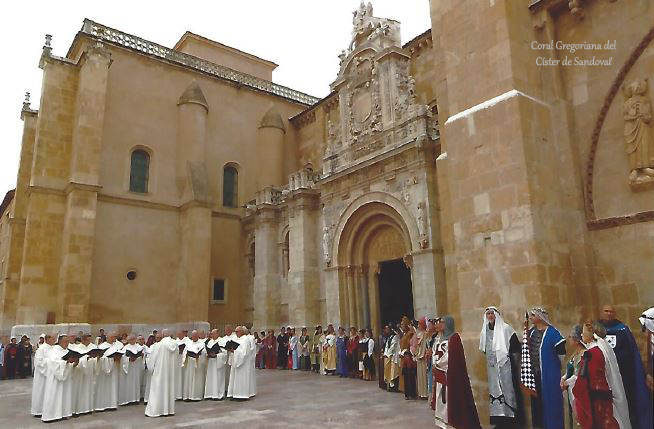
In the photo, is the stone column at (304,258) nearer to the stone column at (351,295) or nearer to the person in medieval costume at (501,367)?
the stone column at (351,295)

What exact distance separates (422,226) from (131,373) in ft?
26.2

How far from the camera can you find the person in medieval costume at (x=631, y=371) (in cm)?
508

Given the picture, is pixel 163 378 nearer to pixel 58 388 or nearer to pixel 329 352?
pixel 58 388

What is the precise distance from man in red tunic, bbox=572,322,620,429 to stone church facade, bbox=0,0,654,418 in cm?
164

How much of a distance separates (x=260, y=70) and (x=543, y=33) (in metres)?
21.9

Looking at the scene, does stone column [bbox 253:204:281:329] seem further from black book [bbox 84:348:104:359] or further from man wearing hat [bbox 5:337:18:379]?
black book [bbox 84:348:104:359]

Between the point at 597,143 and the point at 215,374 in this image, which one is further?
the point at 215,374

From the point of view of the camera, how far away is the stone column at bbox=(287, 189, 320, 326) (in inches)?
652

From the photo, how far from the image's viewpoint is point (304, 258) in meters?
16.7

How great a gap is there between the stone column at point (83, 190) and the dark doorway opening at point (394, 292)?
1053cm

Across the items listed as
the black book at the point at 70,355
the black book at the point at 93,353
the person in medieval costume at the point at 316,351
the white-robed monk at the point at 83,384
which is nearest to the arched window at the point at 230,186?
the person in medieval costume at the point at 316,351

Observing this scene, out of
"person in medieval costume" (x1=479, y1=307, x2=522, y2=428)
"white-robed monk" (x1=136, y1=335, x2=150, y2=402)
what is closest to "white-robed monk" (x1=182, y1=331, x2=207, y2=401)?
"white-robed monk" (x1=136, y1=335, x2=150, y2=402)

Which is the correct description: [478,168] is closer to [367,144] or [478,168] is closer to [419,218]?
[419,218]

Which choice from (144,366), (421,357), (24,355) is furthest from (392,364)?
(24,355)
